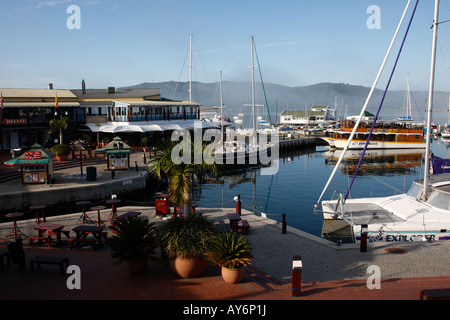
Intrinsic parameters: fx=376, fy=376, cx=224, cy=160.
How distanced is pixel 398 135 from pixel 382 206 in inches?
2195

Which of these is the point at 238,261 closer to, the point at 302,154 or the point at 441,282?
the point at 441,282

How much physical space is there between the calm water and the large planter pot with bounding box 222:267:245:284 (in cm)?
1030

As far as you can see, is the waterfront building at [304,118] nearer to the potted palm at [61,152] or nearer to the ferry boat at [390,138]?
the ferry boat at [390,138]

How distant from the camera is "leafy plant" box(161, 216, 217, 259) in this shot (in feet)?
35.2

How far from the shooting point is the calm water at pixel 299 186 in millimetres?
28362

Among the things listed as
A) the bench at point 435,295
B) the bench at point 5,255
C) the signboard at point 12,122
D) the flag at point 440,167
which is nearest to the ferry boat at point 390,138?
the flag at point 440,167

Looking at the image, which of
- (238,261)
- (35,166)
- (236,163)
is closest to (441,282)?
(238,261)

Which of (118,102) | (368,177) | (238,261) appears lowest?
(368,177)

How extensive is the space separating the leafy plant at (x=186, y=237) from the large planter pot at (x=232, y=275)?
89 centimetres

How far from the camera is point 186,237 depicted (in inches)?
430

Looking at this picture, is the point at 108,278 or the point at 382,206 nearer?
the point at 108,278

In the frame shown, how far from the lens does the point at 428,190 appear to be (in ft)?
65.4

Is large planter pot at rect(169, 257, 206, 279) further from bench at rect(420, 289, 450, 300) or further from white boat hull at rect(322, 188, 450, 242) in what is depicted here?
white boat hull at rect(322, 188, 450, 242)
